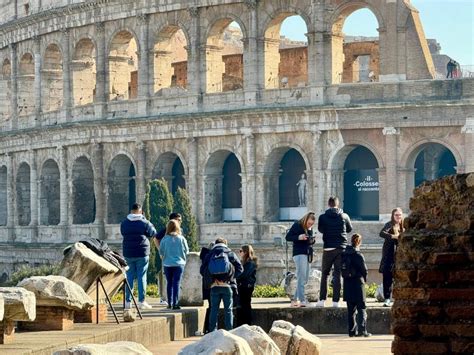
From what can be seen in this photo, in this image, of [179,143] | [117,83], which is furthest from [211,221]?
[117,83]

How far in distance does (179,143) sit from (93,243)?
2873cm

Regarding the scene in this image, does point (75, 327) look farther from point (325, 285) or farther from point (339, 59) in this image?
point (339, 59)

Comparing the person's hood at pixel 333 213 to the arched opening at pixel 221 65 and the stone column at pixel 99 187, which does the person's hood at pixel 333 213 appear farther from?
the stone column at pixel 99 187

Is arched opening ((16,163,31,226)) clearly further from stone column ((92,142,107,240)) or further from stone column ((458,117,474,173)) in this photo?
stone column ((458,117,474,173))

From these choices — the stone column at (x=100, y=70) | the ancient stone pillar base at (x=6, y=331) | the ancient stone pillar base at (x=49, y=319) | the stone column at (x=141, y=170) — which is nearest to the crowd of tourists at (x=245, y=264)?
the ancient stone pillar base at (x=49, y=319)

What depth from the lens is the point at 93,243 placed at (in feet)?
72.9

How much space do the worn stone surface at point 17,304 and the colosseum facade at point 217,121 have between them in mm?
28324

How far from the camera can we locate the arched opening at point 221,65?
166ft

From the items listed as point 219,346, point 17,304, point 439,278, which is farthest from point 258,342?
point 439,278

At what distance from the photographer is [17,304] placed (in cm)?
1692

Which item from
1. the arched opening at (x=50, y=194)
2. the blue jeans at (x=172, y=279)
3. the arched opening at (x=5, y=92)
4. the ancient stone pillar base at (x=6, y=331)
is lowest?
the ancient stone pillar base at (x=6, y=331)

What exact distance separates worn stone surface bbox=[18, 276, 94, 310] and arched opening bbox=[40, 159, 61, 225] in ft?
123

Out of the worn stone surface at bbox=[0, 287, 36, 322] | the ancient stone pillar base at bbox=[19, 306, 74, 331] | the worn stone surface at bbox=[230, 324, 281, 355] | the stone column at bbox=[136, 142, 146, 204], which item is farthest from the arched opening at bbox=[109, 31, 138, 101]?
the worn stone surface at bbox=[230, 324, 281, 355]

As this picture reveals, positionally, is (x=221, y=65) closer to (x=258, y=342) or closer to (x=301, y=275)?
(x=301, y=275)
